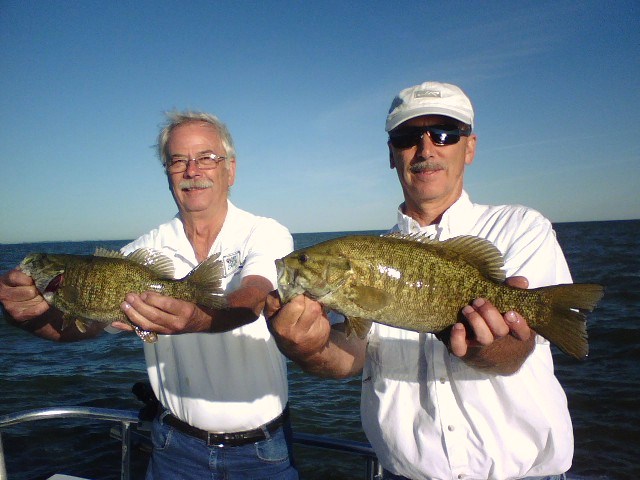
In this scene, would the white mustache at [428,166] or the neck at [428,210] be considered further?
the neck at [428,210]

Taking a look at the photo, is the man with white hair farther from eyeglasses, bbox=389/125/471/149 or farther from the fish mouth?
eyeglasses, bbox=389/125/471/149

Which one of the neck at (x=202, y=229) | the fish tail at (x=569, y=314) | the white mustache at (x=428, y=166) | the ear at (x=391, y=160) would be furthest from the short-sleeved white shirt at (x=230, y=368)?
the fish tail at (x=569, y=314)

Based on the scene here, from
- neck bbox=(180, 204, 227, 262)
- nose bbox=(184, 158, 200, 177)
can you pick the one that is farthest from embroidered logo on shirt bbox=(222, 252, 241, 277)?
nose bbox=(184, 158, 200, 177)

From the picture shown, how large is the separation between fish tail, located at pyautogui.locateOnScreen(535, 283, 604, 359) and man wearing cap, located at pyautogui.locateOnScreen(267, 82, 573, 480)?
0.50ft

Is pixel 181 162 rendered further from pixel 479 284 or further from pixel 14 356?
pixel 14 356

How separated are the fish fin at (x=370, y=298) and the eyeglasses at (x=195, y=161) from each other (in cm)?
219

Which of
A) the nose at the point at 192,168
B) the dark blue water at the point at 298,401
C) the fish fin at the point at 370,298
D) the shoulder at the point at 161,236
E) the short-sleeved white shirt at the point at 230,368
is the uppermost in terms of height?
the nose at the point at 192,168

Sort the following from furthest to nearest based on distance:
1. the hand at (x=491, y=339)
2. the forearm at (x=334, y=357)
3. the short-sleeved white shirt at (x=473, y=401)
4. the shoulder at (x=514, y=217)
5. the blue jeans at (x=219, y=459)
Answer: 1. the blue jeans at (x=219, y=459)
2. the shoulder at (x=514, y=217)
3. the forearm at (x=334, y=357)
4. the short-sleeved white shirt at (x=473, y=401)
5. the hand at (x=491, y=339)

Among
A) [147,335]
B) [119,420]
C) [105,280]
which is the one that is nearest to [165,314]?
[147,335]

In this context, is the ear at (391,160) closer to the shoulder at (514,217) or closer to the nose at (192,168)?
the shoulder at (514,217)

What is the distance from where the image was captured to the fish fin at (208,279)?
381 centimetres

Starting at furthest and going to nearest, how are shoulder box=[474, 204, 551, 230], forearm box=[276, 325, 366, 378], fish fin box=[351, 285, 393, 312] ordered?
shoulder box=[474, 204, 551, 230], forearm box=[276, 325, 366, 378], fish fin box=[351, 285, 393, 312]

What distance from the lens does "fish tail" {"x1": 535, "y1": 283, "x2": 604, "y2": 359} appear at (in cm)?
277

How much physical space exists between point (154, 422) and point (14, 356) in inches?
630
